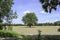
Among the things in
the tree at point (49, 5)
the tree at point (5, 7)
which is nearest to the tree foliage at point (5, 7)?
the tree at point (5, 7)

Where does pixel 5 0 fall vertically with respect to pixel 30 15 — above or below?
above

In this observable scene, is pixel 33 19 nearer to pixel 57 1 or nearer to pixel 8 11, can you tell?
pixel 8 11

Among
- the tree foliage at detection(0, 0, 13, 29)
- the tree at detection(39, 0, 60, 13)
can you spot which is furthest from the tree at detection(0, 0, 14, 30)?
the tree at detection(39, 0, 60, 13)

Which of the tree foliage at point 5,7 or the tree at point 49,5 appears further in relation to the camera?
the tree foliage at point 5,7

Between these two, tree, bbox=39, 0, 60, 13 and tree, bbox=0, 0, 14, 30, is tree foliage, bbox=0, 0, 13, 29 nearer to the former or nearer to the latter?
tree, bbox=0, 0, 14, 30

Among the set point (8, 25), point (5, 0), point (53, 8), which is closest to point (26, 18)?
point (8, 25)

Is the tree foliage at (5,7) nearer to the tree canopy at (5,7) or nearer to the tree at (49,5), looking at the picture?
the tree canopy at (5,7)

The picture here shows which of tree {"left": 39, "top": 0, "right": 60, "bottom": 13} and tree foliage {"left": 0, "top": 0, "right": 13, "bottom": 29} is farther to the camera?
tree foliage {"left": 0, "top": 0, "right": 13, "bottom": 29}

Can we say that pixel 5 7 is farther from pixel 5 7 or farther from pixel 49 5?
pixel 49 5

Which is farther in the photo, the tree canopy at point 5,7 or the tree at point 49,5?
the tree canopy at point 5,7

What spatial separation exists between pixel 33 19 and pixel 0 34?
2240 inches

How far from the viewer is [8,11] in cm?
4156

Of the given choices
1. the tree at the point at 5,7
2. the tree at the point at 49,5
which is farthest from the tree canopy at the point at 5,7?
the tree at the point at 49,5

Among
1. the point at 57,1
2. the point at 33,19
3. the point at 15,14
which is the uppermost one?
the point at 57,1
